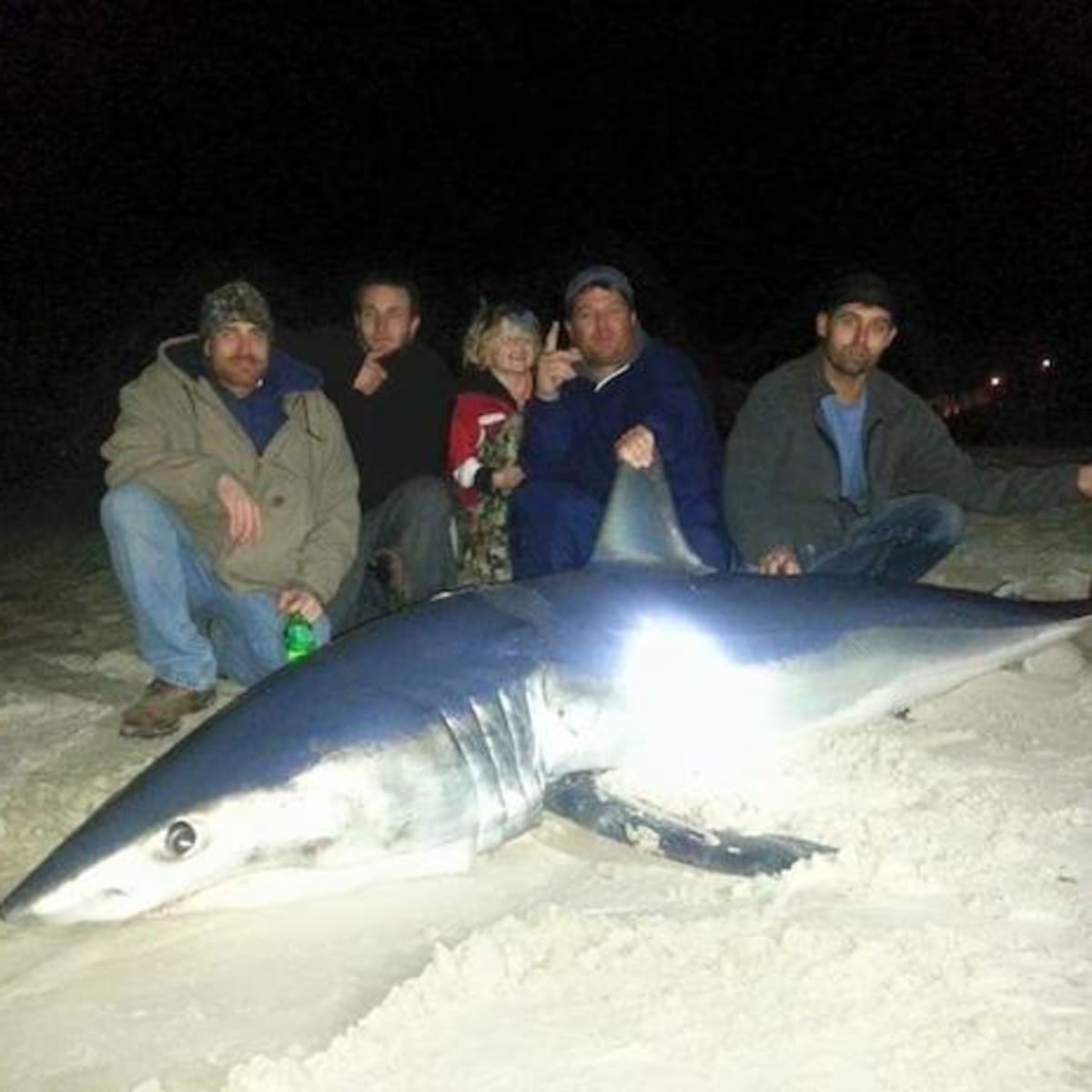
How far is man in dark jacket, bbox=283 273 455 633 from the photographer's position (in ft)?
14.3

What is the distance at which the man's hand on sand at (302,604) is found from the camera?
3.68m

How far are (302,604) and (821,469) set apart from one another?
1.95 m

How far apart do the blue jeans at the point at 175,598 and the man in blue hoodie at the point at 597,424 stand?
39.7 inches

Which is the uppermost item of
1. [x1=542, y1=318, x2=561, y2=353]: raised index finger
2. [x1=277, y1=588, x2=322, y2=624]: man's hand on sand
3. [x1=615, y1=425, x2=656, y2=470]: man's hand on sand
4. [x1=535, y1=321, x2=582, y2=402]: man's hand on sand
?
[x1=542, y1=318, x2=561, y2=353]: raised index finger

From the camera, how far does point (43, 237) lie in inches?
1468

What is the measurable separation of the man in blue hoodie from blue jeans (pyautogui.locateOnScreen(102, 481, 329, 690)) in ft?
3.31

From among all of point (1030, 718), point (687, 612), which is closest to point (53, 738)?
point (687, 612)

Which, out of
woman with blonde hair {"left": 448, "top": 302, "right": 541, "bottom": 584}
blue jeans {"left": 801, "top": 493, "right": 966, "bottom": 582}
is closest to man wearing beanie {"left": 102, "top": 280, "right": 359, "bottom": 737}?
woman with blonde hair {"left": 448, "top": 302, "right": 541, "bottom": 584}

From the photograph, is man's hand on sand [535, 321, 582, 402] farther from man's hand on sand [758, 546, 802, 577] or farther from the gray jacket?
man's hand on sand [758, 546, 802, 577]

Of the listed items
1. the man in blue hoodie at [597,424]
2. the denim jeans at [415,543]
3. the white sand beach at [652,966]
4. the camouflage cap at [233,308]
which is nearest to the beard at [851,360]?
the man in blue hoodie at [597,424]

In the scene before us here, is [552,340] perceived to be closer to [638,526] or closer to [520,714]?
[638,526]

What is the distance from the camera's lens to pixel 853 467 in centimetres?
450

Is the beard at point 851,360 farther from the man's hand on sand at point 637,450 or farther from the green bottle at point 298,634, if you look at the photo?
the green bottle at point 298,634

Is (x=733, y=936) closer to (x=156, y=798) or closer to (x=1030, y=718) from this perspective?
(x=156, y=798)
